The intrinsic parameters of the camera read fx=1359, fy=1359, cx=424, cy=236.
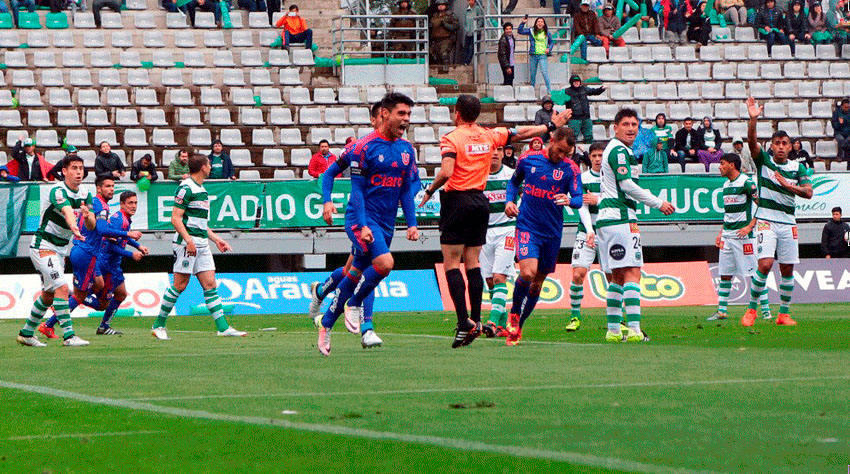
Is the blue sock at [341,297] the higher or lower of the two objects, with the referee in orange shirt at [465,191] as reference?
lower

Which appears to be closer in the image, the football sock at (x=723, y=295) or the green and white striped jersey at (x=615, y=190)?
the green and white striped jersey at (x=615, y=190)

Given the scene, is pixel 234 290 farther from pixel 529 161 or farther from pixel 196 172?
pixel 529 161

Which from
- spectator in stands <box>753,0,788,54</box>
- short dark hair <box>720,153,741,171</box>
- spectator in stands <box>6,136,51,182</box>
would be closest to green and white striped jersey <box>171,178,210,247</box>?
short dark hair <box>720,153,741,171</box>

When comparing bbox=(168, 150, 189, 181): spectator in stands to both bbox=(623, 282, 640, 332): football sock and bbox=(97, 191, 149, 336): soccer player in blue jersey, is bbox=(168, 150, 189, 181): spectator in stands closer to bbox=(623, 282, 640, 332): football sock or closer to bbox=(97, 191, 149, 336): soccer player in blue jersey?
bbox=(97, 191, 149, 336): soccer player in blue jersey

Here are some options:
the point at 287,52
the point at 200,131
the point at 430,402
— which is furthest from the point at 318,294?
the point at 287,52

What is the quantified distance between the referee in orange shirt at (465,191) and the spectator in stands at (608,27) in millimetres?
23119

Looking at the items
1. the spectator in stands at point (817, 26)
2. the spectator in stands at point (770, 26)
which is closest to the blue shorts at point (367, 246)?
the spectator in stands at point (770, 26)

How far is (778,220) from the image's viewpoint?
16.8 m

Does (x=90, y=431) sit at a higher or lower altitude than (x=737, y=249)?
higher

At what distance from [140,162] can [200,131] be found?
12.7ft

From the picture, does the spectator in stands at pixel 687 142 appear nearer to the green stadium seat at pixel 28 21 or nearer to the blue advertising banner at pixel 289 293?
the blue advertising banner at pixel 289 293

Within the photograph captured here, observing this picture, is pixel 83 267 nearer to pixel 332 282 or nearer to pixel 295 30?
pixel 332 282

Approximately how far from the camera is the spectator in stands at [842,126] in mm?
31266

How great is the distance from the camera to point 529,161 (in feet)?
42.1
